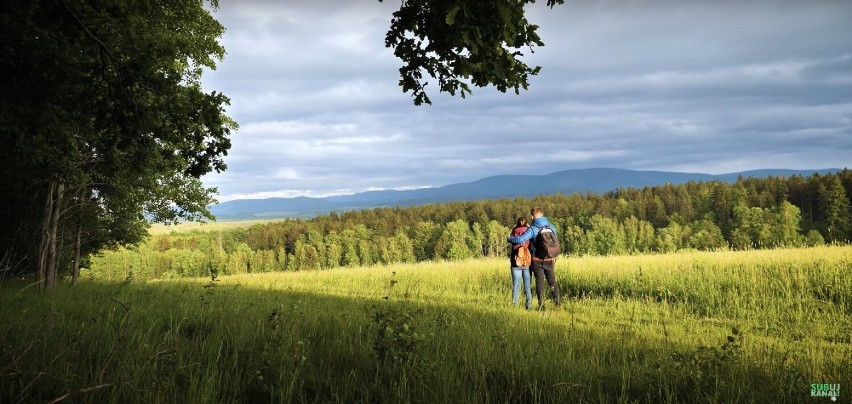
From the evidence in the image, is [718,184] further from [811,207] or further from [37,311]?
[37,311]

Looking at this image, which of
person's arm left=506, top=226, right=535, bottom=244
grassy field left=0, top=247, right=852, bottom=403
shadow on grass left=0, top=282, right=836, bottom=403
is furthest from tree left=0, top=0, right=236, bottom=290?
person's arm left=506, top=226, right=535, bottom=244

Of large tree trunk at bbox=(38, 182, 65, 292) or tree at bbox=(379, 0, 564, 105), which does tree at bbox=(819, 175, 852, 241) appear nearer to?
→ tree at bbox=(379, 0, 564, 105)

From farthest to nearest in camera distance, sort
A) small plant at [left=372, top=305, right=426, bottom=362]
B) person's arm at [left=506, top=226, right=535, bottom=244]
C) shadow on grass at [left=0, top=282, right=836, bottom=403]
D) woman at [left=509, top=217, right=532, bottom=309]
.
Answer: woman at [left=509, top=217, right=532, bottom=309]
person's arm at [left=506, top=226, right=535, bottom=244]
small plant at [left=372, top=305, right=426, bottom=362]
shadow on grass at [left=0, top=282, right=836, bottom=403]

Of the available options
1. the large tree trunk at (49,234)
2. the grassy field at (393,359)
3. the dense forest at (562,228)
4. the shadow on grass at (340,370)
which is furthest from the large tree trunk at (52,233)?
the dense forest at (562,228)

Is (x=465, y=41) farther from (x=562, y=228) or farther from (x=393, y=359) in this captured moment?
(x=562, y=228)

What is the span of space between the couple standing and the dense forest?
3170 inches

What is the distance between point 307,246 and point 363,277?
102m

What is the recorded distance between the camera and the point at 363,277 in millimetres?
19734

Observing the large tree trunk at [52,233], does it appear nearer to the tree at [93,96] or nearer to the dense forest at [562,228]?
the tree at [93,96]

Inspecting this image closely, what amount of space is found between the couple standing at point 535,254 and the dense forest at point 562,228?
80.5 meters

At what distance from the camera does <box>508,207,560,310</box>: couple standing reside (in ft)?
33.9

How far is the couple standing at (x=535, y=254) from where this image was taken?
1034 centimetres

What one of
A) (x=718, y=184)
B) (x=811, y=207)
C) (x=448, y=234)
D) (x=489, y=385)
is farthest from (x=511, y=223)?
(x=489, y=385)

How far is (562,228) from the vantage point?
392 feet
